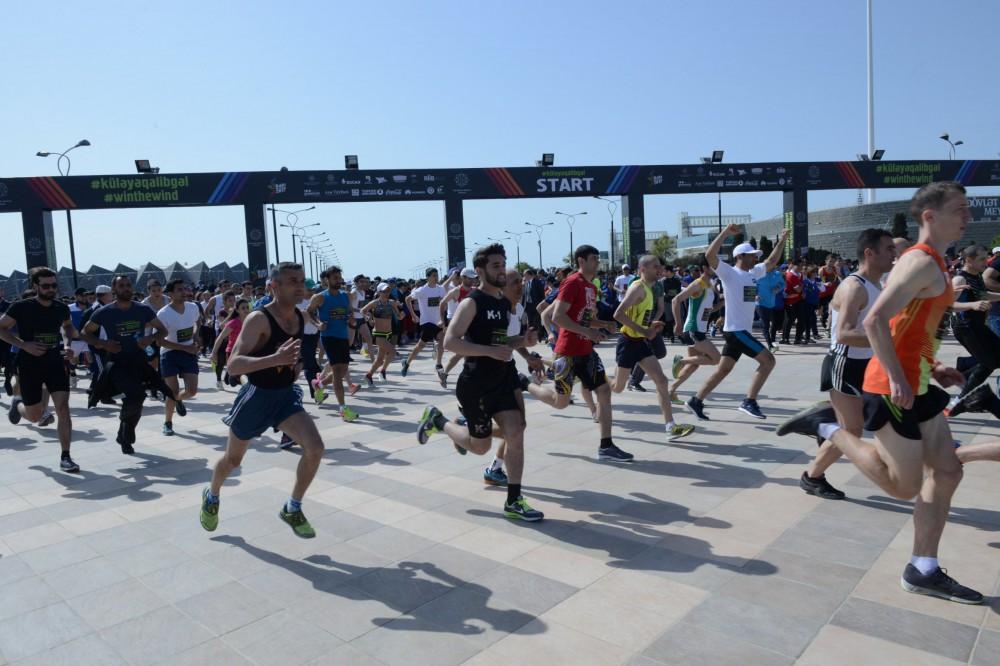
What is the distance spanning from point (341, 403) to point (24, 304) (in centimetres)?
361

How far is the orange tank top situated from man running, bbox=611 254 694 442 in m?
3.24

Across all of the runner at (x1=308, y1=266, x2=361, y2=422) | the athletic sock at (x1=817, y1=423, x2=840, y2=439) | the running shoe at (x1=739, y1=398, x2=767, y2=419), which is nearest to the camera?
the athletic sock at (x1=817, y1=423, x2=840, y2=439)

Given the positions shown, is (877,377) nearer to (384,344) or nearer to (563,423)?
(563,423)

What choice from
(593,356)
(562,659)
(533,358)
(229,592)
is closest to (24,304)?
(229,592)

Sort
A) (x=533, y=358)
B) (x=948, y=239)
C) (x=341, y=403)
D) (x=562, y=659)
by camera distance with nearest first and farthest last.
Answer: (x=562, y=659)
(x=948, y=239)
(x=533, y=358)
(x=341, y=403)

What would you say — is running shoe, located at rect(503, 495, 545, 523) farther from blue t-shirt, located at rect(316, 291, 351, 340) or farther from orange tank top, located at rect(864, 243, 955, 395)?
blue t-shirt, located at rect(316, 291, 351, 340)

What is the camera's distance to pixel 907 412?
339 centimetres

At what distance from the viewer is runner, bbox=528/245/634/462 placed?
20.3ft

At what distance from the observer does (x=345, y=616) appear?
140 inches

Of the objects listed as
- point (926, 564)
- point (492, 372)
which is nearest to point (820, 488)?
point (926, 564)

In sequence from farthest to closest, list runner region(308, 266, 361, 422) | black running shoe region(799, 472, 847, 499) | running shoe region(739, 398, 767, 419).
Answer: runner region(308, 266, 361, 422) < running shoe region(739, 398, 767, 419) < black running shoe region(799, 472, 847, 499)

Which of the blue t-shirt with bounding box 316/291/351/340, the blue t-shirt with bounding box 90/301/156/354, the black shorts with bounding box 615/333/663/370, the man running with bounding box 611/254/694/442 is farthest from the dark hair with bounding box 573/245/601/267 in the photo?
the blue t-shirt with bounding box 90/301/156/354

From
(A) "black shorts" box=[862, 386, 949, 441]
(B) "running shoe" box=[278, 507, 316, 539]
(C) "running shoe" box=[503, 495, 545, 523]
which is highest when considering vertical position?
(A) "black shorts" box=[862, 386, 949, 441]

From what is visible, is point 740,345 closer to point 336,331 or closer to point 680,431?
point 680,431
